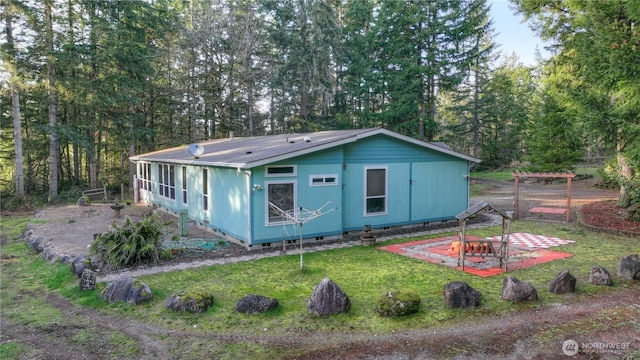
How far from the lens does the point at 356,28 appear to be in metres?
28.0

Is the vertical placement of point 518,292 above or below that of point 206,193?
below

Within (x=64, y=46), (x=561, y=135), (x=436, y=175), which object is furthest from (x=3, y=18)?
(x=561, y=135)

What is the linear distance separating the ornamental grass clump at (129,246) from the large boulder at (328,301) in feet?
14.2

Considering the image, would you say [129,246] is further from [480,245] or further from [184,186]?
[480,245]

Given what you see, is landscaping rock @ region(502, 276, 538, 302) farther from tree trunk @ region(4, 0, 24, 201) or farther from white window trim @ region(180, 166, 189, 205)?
tree trunk @ region(4, 0, 24, 201)

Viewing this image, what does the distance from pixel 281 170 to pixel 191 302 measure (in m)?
4.51

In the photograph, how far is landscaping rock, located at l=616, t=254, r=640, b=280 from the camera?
6898 millimetres

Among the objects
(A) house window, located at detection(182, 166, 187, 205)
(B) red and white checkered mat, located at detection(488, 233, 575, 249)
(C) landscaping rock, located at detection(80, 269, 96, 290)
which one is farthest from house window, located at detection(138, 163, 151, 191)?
(B) red and white checkered mat, located at detection(488, 233, 575, 249)

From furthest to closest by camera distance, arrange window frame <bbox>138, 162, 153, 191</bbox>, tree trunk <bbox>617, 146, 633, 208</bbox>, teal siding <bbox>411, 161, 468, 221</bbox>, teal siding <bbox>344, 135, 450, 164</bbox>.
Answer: window frame <bbox>138, 162, 153, 191</bbox> → tree trunk <bbox>617, 146, 633, 208</bbox> → teal siding <bbox>411, 161, 468, 221</bbox> → teal siding <bbox>344, 135, 450, 164</bbox>

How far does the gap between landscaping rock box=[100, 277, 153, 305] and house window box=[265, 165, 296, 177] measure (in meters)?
3.96

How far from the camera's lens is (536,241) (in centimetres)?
1020

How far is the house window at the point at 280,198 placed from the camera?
9.45 metres

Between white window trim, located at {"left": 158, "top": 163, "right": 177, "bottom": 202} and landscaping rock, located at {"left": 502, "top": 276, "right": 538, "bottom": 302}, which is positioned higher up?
white window trim, located at {"left": 158, "top": 163, "right": 177, "bottom": 202}

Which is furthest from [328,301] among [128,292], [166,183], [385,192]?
[166,183]
